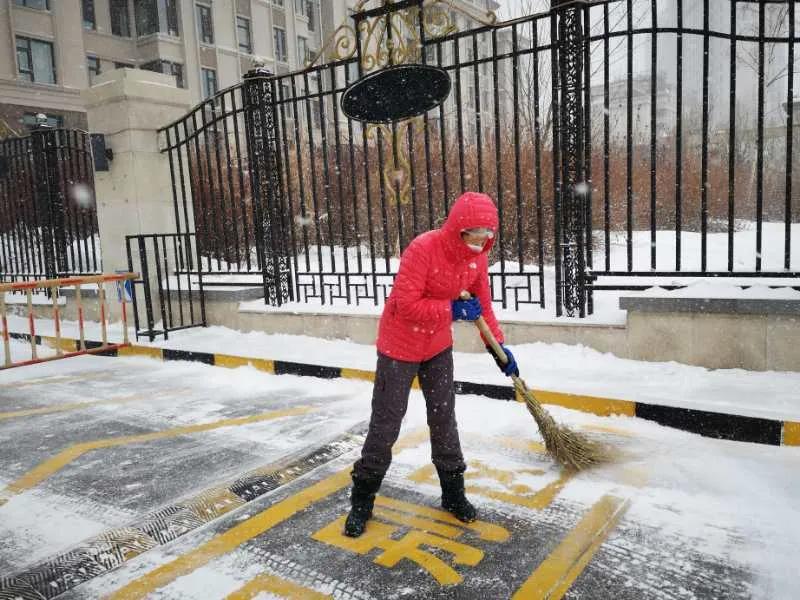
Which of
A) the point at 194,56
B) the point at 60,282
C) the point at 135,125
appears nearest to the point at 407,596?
the point at 60,282

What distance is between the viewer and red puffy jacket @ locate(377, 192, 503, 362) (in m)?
2.83

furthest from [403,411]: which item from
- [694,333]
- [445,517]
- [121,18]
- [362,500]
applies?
[121,18]

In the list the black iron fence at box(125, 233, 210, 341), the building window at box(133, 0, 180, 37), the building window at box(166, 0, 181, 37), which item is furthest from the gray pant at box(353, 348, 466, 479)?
the building window at box(166, 0, 181, 37)

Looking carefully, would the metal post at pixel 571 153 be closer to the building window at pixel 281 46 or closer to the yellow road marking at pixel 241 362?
the yellow road marking at pixel 241 362

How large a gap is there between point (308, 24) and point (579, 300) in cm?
4152

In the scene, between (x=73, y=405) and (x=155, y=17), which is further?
(x=155, y=17)

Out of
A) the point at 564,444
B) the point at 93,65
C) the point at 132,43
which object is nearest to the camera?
the point at 564,444

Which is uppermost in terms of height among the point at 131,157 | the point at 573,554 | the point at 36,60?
the point at 36,60

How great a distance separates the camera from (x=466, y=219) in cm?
279

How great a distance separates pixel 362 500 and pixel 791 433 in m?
2.81

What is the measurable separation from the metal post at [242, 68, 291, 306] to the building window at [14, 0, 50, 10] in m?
28.3

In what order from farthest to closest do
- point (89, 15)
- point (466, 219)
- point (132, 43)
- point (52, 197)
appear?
point (132, 43) → point (89, 15) → point (52, 197) → point (466, 219)

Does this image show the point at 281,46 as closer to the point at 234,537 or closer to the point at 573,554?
the point at 234,537

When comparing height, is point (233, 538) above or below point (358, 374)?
below
